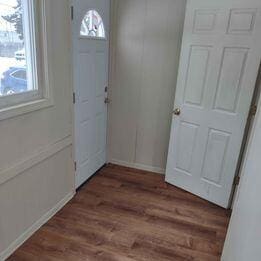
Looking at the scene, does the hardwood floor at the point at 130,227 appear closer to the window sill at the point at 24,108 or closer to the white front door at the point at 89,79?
the white front door at the point at 89,79

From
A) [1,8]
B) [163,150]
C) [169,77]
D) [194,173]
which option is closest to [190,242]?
[194,173]

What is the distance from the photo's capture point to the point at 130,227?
2.23 meters

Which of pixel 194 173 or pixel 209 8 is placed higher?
pixel 209 8

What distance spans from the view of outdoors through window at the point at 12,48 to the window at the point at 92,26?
2.54ft

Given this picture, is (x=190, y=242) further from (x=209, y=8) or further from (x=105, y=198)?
(x=209, y=8)

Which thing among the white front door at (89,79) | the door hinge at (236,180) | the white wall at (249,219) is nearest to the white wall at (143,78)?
the white front door at (89,79)

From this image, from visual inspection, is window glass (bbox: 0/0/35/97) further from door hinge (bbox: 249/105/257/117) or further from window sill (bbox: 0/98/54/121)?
door hinge (bbox: 249/105/257/117)

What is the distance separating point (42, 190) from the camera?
7.02ft

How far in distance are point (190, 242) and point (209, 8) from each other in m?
2.11

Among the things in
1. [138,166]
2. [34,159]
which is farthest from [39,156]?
[138,166]

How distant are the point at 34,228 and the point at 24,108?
105cm

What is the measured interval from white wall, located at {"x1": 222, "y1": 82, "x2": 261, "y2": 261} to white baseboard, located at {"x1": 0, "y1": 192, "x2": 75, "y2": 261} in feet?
5.04

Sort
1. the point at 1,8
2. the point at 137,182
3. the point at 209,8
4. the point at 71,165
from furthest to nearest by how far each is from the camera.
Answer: the point at 137,182 < the point at 71,165 < the point at 209,8 < the point at 1,8

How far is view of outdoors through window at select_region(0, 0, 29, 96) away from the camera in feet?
5.26
